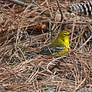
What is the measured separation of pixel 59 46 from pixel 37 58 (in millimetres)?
745

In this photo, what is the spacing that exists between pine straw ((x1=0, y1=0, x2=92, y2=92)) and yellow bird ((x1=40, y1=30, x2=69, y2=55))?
16 centimetres

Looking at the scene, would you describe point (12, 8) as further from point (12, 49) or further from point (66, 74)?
point (66, 74)

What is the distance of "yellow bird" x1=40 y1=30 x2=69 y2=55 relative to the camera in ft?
17.0

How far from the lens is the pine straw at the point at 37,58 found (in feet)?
13.0

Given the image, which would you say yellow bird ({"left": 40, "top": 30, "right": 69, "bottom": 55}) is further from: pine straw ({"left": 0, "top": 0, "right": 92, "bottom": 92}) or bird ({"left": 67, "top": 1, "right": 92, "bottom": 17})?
bird ({"left": 67, "top": 1, "right": 92, "bottom": 17})

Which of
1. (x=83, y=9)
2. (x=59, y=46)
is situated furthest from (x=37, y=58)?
(x=83, y=9)

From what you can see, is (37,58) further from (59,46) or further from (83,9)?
(83,9)

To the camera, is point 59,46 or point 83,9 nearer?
point 59,46

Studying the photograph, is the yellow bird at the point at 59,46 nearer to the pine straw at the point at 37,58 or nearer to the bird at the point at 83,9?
the pine straw at the point at 37,58

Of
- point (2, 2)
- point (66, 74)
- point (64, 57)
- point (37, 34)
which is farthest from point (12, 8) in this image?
point (66, 74)

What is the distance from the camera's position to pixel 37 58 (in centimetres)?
480

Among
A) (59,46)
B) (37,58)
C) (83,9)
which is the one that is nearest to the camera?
(37,58)

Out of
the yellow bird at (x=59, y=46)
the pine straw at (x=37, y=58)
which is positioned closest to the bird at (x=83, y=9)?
the pine straw at (x=37, y=58)

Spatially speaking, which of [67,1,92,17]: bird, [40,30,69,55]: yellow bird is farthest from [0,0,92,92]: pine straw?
[67,1,92,17]: bird
